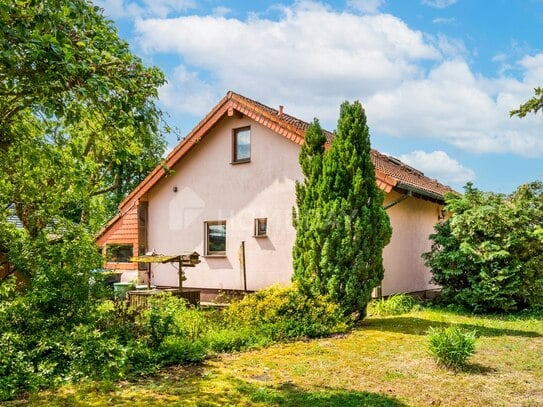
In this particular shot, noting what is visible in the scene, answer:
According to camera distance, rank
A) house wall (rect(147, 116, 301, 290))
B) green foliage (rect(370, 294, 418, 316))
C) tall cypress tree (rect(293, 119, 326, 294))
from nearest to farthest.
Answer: tall cypress tree (rect(293, 119, 326, 294))
green foliage (rect(370, 294, 418, 316))
house wall (rect(147, 116, 301, 290))

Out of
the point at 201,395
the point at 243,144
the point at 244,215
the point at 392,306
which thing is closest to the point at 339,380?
the point at 201,395

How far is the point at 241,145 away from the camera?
51.3 feet

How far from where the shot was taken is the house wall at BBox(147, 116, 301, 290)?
1433cm

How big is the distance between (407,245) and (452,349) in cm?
847

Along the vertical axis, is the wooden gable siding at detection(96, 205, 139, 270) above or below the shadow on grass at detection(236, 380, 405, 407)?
above

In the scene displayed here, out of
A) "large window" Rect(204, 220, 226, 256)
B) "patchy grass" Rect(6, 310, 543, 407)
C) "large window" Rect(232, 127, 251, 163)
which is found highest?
"large window" Rect(232, 127, 251, 163)

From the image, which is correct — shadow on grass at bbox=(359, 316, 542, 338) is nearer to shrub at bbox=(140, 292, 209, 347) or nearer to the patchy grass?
the patchy grass

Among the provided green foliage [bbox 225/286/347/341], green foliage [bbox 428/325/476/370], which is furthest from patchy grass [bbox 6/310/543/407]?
green foliage [bbox 225/286/347/341]

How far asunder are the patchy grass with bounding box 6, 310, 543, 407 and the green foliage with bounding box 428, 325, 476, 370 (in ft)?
0.54

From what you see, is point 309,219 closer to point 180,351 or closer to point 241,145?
point 180,351

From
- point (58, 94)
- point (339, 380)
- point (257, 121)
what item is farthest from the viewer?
point (257, 121)

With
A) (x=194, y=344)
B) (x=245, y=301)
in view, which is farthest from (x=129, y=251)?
(x=194, y=344)

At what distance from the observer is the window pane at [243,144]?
1541 centimetres

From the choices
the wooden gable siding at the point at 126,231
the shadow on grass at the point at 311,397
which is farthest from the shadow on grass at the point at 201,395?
the wooden gable siding at the point at 126,231
